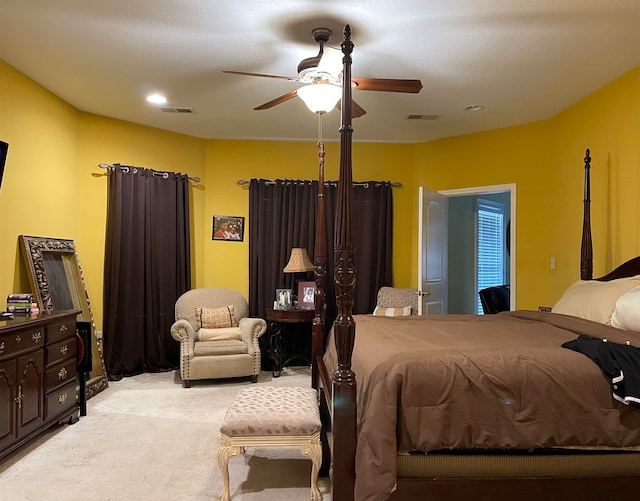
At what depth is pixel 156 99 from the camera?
4414 millimetres

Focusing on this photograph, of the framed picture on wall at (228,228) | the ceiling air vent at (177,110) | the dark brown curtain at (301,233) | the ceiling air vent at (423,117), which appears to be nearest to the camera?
the ceiling air vent at (177,110)

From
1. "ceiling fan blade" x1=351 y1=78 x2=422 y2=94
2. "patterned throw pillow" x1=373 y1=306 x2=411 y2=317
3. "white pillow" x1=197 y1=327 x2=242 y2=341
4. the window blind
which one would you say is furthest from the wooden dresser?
the window blind

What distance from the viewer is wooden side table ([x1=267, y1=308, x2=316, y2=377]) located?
5109 millimetres

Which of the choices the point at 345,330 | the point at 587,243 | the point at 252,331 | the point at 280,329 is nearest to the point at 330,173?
the point at 280,329

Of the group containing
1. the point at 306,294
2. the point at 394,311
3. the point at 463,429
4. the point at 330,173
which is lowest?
the point at 463,429

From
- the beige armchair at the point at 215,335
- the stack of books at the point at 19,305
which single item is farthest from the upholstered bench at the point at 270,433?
the beige armchair at the point at 215,335

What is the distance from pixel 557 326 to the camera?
3.02m

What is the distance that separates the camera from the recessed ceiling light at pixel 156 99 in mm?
4328

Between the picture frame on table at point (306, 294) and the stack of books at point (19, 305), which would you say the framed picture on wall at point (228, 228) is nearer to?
the picture frame on table at point (306, 294)

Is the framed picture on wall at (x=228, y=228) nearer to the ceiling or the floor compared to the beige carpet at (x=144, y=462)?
nearer to the ceiling

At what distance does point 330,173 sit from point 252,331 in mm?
2141

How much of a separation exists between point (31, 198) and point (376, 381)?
11.4 feet

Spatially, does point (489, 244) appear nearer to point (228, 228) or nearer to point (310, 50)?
→ point (228, 228)

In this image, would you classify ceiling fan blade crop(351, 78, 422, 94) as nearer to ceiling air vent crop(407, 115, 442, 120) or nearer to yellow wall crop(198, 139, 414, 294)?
ceiling air vent crop(407, 115, 442, 120)
